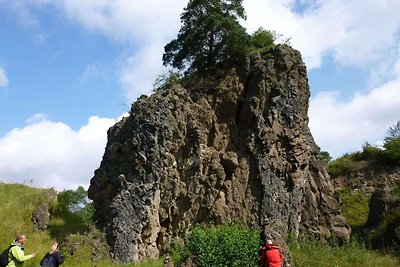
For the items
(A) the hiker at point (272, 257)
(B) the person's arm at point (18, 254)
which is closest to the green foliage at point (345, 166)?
(A) the hiker at point (272, 257)

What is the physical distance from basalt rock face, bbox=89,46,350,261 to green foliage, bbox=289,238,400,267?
4.23 feet

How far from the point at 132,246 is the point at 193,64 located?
12.1 m

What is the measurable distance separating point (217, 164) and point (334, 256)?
25.8ft

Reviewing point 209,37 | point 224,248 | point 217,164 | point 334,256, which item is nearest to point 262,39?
point 209,37

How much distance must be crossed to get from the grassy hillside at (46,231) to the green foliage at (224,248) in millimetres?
2628

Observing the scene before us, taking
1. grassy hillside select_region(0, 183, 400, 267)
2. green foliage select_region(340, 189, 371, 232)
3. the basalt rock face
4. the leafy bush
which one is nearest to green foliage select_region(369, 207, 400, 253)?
grassy hillside select_region(0, 183, 400, 267)

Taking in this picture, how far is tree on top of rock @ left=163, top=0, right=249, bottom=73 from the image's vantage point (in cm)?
2797

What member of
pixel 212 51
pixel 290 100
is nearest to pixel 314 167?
pixel 290 100

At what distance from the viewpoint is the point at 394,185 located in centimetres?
3894

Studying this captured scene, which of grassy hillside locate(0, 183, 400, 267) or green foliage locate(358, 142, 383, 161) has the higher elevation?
green foliage locate(358, 142, 383, 161)

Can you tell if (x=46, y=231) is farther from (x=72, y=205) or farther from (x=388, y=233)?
(x=388, y=233)

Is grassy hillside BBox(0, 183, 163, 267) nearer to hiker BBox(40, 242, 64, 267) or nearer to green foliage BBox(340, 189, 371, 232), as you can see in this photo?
hiker BBox(40, 242, 64, 267)

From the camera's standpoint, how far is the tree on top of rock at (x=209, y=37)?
2797cm

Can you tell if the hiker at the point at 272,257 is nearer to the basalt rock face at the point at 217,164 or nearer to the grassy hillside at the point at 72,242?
the grassy hillside at the point at 72,242
